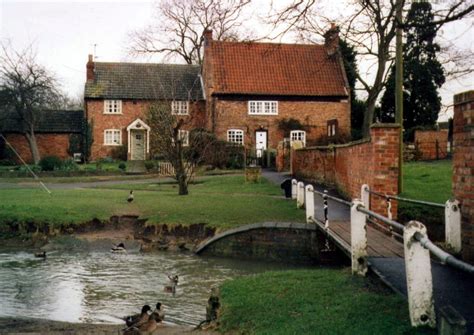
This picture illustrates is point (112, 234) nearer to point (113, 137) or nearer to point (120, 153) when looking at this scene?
point (120, 153)

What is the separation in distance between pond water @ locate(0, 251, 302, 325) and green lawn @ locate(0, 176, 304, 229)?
2.28 meters

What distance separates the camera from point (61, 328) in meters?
9.19

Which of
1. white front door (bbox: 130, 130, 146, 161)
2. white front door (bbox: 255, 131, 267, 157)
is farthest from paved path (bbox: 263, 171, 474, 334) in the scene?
white front door (bbox: 130, 130, 146, 161)

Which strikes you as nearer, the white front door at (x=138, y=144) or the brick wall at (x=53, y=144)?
the white front door at (x=138, y=144)

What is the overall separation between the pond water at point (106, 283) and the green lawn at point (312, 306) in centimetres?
148

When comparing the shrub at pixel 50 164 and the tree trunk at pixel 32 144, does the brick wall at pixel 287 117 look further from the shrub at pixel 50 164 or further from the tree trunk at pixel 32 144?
the tree trunk at pixel 32 144

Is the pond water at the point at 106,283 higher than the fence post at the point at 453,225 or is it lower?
lower

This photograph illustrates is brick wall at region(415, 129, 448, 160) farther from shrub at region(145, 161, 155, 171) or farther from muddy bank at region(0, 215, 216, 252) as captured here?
muddy bank at region(0, 215, 216, 252)

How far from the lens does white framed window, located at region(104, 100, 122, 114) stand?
157 feet

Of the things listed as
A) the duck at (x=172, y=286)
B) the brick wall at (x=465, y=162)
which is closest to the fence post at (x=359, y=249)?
the brick wall at (x=465, y=162)

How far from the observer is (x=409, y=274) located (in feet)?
20.3

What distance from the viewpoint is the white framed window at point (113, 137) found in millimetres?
47938

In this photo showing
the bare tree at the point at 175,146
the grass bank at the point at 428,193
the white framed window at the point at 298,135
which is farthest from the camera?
the white framed window at the point at 298,135

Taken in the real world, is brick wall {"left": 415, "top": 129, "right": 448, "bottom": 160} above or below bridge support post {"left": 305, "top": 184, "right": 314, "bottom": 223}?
above
